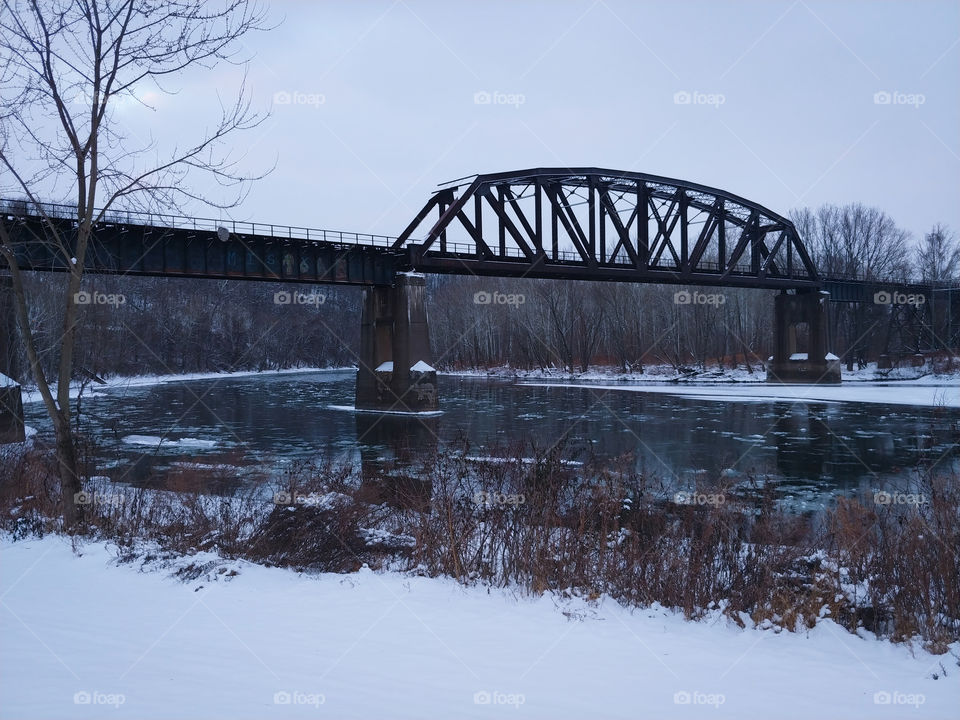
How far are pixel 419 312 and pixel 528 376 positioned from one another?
3872 centimetres

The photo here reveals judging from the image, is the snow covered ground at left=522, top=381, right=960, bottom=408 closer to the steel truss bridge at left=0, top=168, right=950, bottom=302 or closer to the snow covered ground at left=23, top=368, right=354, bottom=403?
the steel truss bridge at left=0, top=168, right=950, bottom=302

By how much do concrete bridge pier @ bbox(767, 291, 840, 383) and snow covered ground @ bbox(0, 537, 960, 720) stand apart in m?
58.0

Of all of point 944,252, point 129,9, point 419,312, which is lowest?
point 419,312

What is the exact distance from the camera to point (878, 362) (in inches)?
2707

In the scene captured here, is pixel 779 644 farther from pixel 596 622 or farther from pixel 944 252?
pixel 944 252

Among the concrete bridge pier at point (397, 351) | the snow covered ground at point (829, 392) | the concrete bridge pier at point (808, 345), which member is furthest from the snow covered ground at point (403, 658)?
the concrete bridge pier at point (808, 345)

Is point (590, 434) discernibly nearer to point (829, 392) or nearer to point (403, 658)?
point (403, 658)

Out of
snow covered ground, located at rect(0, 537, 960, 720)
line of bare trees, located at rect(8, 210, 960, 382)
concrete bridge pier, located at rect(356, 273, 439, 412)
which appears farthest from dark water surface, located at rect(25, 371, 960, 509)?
line of bare trees, located at rect(8, 210, 960, 382)

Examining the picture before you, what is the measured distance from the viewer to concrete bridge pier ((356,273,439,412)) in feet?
124

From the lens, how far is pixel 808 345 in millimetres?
62188

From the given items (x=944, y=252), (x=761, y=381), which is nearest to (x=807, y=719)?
(x=761, y=381)

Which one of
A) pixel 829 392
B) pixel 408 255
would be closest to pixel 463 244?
pixel 408 255

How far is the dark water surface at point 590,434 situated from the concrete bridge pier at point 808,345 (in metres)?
18.7

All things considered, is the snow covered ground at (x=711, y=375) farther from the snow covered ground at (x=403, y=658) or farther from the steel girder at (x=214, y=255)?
the snow covered ground at (x=403, y=658)
